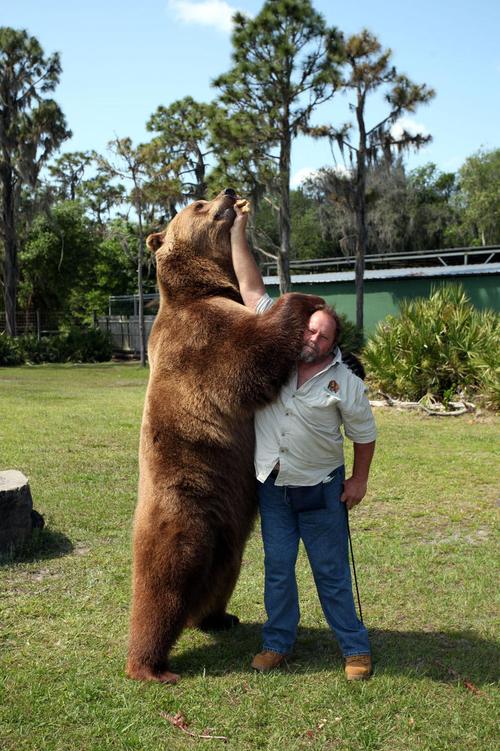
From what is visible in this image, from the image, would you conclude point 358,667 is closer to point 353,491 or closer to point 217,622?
point 353,491

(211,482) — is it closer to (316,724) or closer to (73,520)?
(316,724)

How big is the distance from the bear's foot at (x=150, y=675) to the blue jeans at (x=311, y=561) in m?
0.53

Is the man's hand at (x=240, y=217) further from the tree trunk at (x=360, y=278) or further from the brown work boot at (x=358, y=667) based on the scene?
the tree trunk at (x=360, y=278)

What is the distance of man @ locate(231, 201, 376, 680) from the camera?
3561mm

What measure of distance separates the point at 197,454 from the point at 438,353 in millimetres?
11920

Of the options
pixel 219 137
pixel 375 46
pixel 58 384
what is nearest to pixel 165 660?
pixel 58 384

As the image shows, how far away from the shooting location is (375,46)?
1038 inches

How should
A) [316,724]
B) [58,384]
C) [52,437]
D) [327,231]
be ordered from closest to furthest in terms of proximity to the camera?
[316,724] → [52,437] → [58,384] → [327,231]

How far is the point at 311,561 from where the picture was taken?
146 inches

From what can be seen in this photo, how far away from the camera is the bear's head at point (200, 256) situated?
3.91 metres

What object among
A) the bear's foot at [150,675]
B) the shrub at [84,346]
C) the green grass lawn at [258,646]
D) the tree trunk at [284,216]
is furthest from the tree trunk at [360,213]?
the bear's foot at [150,675]

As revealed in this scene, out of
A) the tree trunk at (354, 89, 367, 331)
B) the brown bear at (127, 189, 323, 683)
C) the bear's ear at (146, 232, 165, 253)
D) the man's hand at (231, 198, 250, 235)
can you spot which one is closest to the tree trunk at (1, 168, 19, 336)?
the tree trunk at (354, 89, 367, 331)

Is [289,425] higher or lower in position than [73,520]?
higher

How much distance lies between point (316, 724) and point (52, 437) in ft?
27.0
